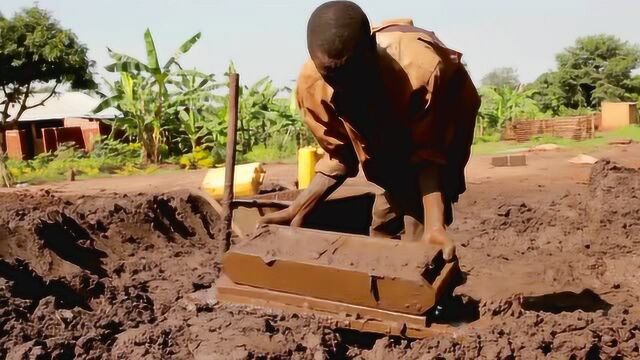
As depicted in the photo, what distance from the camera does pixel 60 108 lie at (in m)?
25.3

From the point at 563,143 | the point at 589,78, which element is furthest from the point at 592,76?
the point at 563,143

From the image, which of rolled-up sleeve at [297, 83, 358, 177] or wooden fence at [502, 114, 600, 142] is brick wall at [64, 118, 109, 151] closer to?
wooden fence at [502, 114, 600, 142]

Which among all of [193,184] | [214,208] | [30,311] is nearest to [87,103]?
[193,184]

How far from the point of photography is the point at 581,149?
15.7m

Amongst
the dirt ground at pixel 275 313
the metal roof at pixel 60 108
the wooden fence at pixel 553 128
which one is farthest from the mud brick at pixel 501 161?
the metal roof at pixel 60 108

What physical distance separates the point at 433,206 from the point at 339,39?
34.4 inches

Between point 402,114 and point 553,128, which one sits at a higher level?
point 402,114

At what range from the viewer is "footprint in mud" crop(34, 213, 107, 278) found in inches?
198

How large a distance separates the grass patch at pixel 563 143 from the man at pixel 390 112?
12.8 meters

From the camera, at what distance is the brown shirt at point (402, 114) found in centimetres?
284

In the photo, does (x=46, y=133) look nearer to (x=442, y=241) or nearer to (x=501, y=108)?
(x=501, y=108)

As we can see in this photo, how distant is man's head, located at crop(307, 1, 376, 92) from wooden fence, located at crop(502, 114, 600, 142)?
17003 millimetres

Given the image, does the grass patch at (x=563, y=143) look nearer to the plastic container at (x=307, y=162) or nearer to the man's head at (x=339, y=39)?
the plastic container at (x=307, y=162)

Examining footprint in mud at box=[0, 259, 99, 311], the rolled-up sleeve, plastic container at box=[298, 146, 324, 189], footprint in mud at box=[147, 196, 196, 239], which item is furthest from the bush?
the rolled-up sleeve
